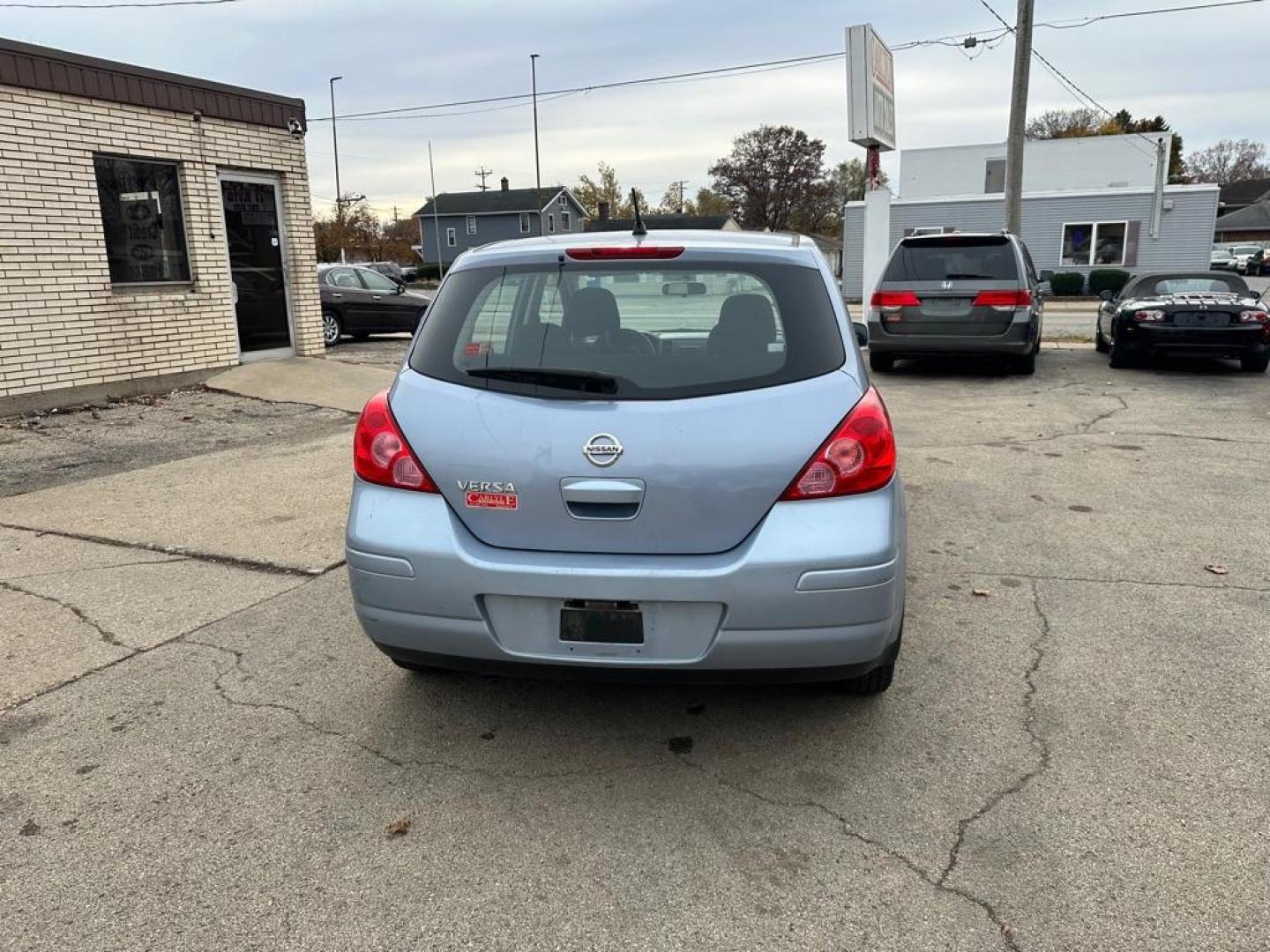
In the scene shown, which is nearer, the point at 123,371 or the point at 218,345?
the point at 123,371

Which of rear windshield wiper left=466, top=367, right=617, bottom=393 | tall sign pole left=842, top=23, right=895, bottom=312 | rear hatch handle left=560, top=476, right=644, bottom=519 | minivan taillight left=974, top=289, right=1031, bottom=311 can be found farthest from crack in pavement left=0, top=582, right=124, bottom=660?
tall sign pole left=842, top=23, right=895, bottom=312

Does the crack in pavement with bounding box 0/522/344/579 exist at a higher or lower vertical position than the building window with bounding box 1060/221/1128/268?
lower

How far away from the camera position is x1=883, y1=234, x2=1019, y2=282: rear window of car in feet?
36.8

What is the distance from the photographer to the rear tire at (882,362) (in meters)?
12.4

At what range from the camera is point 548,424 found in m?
2.85

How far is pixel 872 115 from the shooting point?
19.4 metres

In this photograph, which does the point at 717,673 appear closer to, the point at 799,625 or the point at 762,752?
the point at 799,625

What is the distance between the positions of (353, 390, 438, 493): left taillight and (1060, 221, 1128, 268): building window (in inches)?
1319

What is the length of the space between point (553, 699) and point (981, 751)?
1.53 metres

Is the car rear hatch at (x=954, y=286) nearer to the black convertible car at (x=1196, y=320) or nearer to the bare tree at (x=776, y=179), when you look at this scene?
the black convertible car at (x=1196, y=320)

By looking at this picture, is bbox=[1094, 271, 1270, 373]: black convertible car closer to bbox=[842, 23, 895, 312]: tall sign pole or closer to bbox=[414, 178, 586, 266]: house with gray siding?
bbox=[842, 23, 895, 312]: tall sign pole

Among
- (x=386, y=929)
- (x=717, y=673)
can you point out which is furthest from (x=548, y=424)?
(x=386, y=929)

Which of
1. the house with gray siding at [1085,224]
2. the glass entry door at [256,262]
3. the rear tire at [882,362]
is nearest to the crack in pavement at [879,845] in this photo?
the rear tire at [882,362]

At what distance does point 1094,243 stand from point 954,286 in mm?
24098
